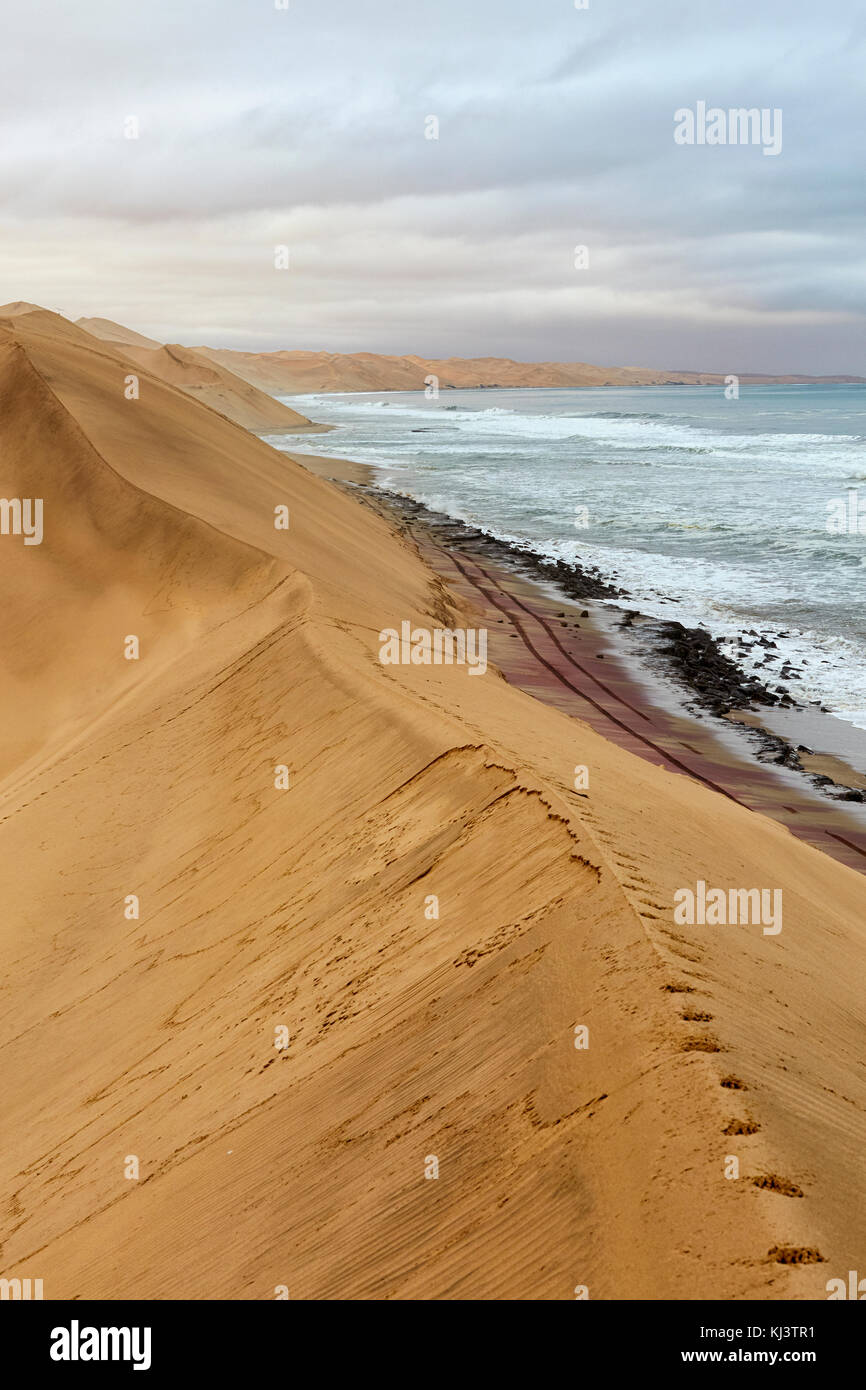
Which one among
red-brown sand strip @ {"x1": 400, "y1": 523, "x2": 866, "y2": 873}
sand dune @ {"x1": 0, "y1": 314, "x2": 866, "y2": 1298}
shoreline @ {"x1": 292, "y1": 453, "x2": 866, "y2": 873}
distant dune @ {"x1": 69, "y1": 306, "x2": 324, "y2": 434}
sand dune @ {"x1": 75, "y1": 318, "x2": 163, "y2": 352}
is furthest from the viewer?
sand dune @ {"x1": 75, "y1": 318, "x2": 163, "y2": 352}

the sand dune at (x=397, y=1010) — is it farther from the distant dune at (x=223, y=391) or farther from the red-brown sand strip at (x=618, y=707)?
the distant dune at (x=223, y=391)

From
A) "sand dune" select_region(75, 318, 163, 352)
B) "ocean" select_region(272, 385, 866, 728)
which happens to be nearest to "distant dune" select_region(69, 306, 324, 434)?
"ocean" select_region(272, 385, 866, 728)

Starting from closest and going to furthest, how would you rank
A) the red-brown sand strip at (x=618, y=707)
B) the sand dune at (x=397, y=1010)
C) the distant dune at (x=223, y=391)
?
the sand dune at (x=397, y=1010) → the red-brown sand strip at (x=618, y=707) → the distant dune at (x=223, y=391)

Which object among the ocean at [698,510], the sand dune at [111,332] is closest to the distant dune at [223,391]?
the ocean at [698,510]

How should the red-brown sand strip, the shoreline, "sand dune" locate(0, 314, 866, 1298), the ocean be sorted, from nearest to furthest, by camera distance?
"sand dune" locate(0, 314, 866, 1298) < the red-brown sand strip < the shoreline < the ocean

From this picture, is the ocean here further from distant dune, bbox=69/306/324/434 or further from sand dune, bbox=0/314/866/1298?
sand dune, bbox=0/314/866/1298

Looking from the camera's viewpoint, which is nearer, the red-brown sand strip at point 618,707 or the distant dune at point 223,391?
the red-brown sand strip at point 618,707
